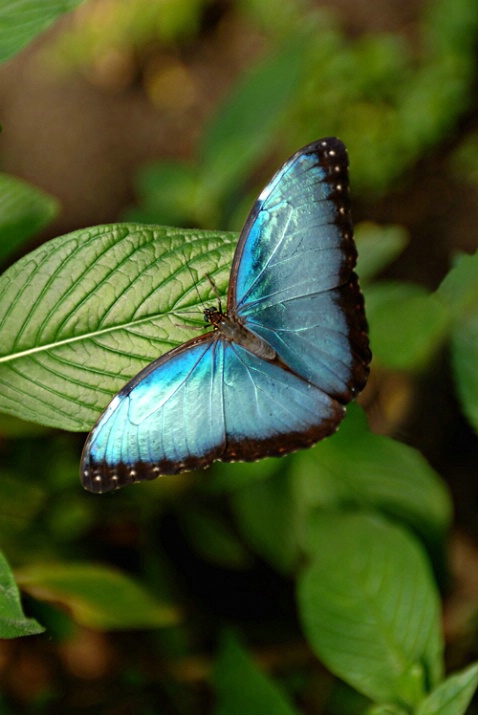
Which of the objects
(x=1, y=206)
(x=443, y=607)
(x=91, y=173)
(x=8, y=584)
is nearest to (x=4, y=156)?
(x=91, y=173)


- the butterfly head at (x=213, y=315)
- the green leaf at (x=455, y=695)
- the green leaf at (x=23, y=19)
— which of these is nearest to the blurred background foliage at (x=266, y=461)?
the green leaf at (x=23, y=19)

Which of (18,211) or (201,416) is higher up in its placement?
(18,211)

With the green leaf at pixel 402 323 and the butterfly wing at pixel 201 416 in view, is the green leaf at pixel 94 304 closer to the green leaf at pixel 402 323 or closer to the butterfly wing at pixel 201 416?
the butterfly wing at pixel 201 416

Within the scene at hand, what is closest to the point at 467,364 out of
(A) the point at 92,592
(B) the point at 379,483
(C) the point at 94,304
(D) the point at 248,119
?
(B) the point at 379,483

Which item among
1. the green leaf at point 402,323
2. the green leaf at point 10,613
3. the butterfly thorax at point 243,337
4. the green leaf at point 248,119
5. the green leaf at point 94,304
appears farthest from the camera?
the green leaf at point 248,119

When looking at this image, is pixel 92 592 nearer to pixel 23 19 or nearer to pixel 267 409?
pixel 267 409

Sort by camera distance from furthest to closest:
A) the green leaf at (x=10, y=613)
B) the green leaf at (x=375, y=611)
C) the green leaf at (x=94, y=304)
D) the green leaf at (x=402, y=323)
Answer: the green leaf at (x=402, y=323)
the green leaf at (x=375, y=611)
the green leaf at (x=94, y=304)
the green leaf at (x=10, y=613)
